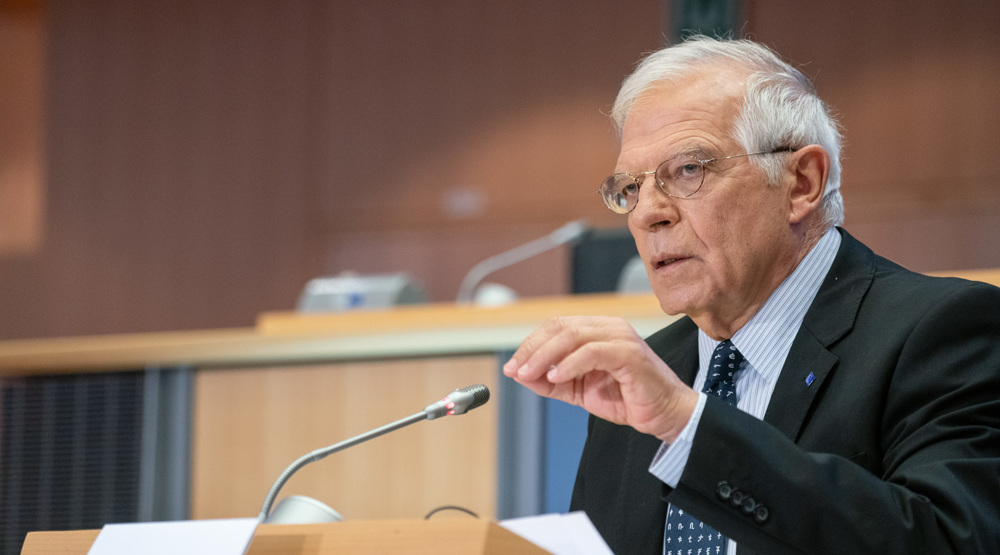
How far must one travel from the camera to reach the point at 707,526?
1290mm

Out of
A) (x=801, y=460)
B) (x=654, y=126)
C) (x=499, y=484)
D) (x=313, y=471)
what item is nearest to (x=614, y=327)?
(x=801, y=460)

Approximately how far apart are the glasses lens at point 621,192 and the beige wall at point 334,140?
144 inches

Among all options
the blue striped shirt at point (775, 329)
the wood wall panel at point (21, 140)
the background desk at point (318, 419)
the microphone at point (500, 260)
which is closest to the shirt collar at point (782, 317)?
the blue striped shirt at point (775, 329)

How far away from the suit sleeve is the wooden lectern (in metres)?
0.21

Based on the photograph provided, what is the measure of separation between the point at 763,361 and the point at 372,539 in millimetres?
659

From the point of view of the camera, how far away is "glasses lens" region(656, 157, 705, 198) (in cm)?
144

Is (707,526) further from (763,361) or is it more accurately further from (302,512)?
(302,512)

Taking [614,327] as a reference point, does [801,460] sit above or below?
below

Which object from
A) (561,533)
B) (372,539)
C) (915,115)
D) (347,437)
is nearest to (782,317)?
(561,533)

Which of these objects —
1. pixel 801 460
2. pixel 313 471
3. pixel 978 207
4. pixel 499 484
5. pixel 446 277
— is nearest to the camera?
pixel 801 460

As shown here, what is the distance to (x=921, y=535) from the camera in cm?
99

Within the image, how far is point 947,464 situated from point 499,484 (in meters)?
1.55

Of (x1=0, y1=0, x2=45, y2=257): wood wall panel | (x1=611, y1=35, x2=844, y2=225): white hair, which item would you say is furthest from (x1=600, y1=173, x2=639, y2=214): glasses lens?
(x1=0, y1=0, x2=45, y2=257): wood wall panel

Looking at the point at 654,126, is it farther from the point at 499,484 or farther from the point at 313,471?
the point at 313,471
